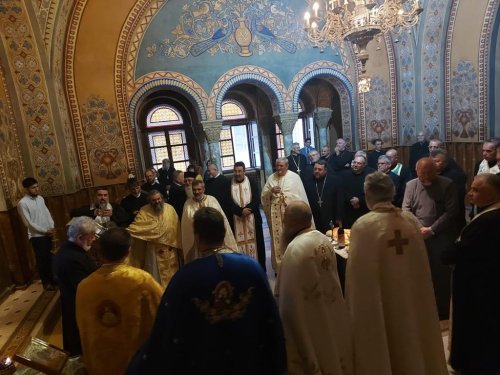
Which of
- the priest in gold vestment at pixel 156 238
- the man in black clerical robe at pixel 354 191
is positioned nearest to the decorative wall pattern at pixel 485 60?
the man in black clerical robe at pixel 354 191

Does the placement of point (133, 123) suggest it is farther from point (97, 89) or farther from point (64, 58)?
point (64, 58)

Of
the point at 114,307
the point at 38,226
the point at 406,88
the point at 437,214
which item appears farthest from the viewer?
the point at 406,88

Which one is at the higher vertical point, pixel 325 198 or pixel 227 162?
pixel 227 162

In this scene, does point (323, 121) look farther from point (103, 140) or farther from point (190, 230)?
point (190, 230)

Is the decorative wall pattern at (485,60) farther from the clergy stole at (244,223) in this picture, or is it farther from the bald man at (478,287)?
the bald man at (478,287)

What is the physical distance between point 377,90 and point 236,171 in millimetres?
6319

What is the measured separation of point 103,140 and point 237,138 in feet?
21.3

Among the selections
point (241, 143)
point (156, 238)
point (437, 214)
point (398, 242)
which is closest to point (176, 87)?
point (156, 238)

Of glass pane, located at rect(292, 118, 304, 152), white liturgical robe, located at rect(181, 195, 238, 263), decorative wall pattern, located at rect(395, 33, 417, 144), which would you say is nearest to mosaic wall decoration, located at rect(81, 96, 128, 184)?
white liturgical robe, located at rect(181, 195, 238, 263)

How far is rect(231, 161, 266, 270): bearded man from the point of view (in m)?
5.34

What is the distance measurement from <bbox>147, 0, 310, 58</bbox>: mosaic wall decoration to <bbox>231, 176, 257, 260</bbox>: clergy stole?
4520 mm

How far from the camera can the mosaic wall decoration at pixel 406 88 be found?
9383 millimetres

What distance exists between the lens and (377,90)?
31.6ft

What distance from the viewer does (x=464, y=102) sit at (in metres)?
8.62
